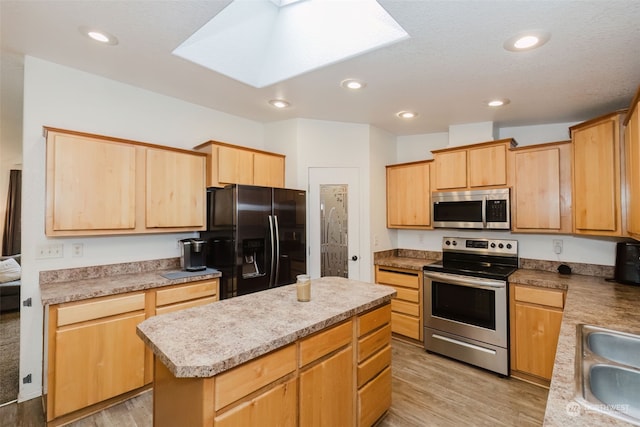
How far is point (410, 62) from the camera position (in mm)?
2199

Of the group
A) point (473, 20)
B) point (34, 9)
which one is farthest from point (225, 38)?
point (473, 20)

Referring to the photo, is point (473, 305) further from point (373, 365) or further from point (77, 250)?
point (77, 250)

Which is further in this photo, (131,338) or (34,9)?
(131,338)

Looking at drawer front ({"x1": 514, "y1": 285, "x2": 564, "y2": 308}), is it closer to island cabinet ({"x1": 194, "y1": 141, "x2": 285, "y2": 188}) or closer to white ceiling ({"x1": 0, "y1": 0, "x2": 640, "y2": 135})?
white ceiling ({"x1": 0, "y1": 0, "x2": 640, "y2": 135})

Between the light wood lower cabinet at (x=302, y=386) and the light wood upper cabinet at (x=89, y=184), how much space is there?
151 cm

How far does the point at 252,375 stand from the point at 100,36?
2.34m

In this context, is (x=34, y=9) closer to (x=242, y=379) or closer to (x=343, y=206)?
(x=242, y=379)

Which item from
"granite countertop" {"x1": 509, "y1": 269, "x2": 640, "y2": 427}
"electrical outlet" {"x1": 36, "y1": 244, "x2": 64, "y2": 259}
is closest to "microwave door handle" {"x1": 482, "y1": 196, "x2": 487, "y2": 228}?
"granite countertop" {"x1": 509, "y1": 269, "x2": 640, "y2": 427}

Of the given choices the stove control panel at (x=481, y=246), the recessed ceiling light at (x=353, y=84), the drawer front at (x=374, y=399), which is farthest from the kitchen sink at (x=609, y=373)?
the recessed ceiling light at (x=353, y=84)

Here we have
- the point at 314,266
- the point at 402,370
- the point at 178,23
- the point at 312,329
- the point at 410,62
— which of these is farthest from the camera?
the point at 314,266

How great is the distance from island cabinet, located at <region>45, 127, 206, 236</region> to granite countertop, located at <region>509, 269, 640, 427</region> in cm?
291

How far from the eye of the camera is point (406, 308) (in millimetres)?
3557

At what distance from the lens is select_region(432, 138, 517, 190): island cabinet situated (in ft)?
10.6

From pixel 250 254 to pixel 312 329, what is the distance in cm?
158
